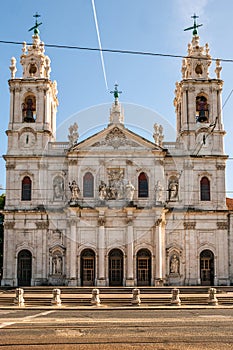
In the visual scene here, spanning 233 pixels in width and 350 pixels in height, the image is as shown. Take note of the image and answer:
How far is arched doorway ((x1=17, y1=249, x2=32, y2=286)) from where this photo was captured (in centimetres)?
4300

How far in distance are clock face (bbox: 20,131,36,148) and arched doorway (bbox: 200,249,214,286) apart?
16.2 metres

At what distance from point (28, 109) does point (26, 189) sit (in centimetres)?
692

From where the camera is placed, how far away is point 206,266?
Answer: 43656 mm

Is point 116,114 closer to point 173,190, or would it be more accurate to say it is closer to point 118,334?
point 173,190

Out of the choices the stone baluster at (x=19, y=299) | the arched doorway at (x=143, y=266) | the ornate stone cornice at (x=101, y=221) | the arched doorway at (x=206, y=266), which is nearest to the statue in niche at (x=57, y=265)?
the ornate stone cornice at (x=101, y=221)

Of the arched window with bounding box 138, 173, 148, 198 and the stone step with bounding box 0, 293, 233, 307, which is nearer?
the stone step with bounding box 0, 293, 233, 307

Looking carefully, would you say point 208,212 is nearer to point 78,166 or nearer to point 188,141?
point 188,141

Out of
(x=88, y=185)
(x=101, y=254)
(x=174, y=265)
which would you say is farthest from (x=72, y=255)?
(x=174, y=265)

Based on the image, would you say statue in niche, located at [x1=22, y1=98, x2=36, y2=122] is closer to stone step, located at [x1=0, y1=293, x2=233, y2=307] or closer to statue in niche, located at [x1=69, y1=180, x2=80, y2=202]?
statue in niche, located at [x1=69, y1=180, x2=80, y2=202]

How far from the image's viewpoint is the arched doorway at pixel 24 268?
43.0 metres

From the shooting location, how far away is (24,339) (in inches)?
589

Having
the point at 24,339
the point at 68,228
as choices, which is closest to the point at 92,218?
the point at 68,228

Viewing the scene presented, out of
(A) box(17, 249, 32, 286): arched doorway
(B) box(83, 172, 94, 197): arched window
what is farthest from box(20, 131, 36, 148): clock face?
(A) box(17, 249, 32, 286): arched doorway

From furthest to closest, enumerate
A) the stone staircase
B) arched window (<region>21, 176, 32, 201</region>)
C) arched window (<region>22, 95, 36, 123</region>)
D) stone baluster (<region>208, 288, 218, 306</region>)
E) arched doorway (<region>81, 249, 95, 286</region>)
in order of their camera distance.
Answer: arched window (<region>22, 95, 36, 123</region>)
arched window (<region>21, 176, 32, 201</region>)
arched doorway (<region>81, 249, 95, 286</region>)
the stone staircase
stone baluster (<region>208, 288, 218, 306</region>)
